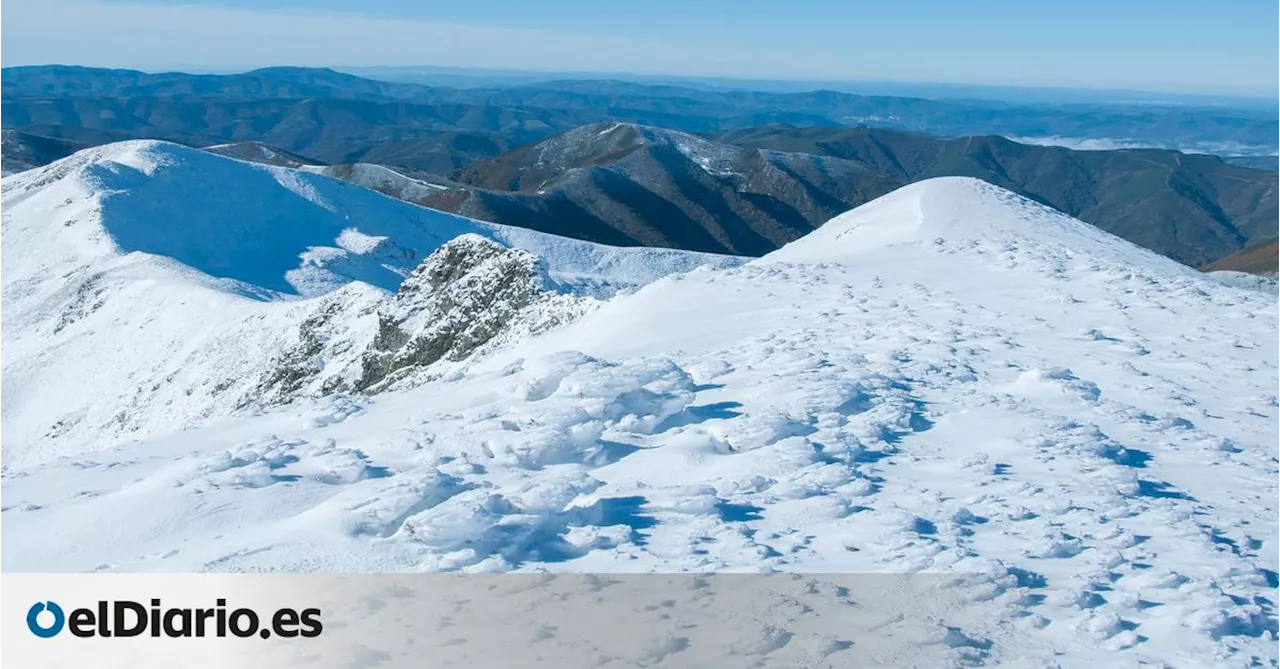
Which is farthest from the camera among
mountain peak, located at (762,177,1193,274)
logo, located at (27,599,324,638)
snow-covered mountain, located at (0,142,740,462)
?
snow-covered mountain, located at (0,142,740,462)

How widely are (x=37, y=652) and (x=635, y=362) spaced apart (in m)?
8.88

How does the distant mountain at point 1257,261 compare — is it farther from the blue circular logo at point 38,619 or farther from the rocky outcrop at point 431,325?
the blue circular logo at point 38,619

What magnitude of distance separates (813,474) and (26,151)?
6825 inches

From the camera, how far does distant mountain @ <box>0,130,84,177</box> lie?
143 metres

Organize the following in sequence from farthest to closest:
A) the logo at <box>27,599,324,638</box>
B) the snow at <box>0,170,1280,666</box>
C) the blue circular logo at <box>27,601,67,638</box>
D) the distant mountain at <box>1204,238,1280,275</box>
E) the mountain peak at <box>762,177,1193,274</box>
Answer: the distant mountain at <box>1204,238,1280,275</box>
the mountain peak at <box>762,177,1193,274</box>
the snow at <box>0,170,1280,666</box>
the blue circular logo at <box>27,601,67,638</box>
the logo at <box>27,599,324,638</box>

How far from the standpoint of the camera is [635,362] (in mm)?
15000

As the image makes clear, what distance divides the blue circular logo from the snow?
87 cm

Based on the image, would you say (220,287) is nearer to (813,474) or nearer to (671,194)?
(813,474)

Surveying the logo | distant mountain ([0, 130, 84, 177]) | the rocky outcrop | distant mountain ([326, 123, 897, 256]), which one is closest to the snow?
the logo

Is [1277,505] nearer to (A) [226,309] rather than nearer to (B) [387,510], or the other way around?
(B) [387,510]

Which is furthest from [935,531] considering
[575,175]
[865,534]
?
[575,175]

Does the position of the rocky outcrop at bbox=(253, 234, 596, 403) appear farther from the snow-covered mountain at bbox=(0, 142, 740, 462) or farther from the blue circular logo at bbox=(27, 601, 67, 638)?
the blue circular logo at bbox=(27, 601, 67, 638)

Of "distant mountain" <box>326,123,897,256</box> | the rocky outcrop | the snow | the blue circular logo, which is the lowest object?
"distant mountain" <box>326,123,897,256</box>

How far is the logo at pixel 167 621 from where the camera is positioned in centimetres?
801
